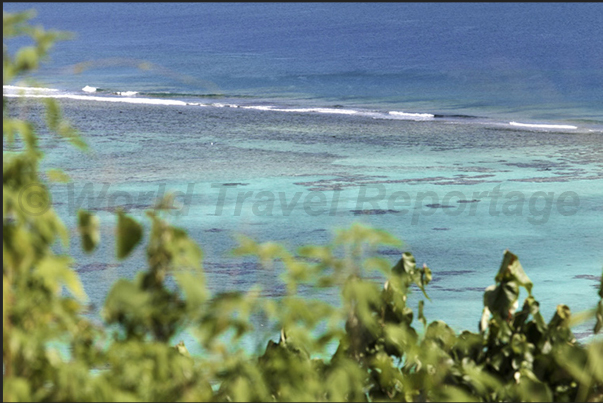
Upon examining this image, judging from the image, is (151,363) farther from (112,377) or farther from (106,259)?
(106,259)

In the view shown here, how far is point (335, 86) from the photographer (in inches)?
850

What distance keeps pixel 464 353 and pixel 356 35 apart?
35.1 metres

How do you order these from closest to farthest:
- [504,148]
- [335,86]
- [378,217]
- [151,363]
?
[151,363], [378,217], [504,148], [335,86]

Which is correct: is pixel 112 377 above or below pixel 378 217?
above

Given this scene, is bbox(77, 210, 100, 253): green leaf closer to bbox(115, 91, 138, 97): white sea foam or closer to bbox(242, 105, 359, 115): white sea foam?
bbox(242, 105, 359, 115): white sea foam

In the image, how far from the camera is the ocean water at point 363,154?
5.98 metres

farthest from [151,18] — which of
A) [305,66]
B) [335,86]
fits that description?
[335,86]

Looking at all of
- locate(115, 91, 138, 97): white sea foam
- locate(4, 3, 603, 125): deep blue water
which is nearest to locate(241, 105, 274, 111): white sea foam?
locate(4, 3, 603, 125): deep blue water

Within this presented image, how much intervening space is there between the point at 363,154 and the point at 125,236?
9.68 meters

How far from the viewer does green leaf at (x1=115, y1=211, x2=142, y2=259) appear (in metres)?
1.24

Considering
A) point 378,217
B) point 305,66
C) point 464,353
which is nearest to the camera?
point 464,353

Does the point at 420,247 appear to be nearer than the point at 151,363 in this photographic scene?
No

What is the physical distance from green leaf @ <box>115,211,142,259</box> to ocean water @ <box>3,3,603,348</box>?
0.11 meters

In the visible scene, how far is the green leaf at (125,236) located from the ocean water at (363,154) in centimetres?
11
